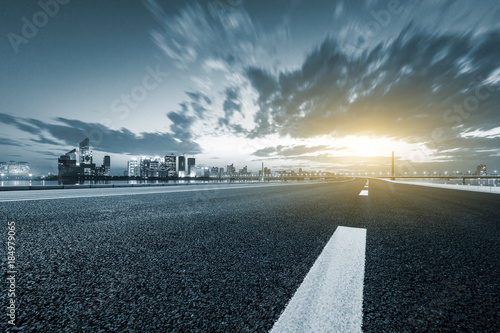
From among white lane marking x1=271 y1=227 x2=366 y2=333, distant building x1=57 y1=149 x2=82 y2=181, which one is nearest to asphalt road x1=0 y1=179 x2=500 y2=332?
white lane marking x1=271 y1=227 x2=366 y2=333

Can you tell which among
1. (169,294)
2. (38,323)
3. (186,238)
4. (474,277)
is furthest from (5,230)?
(474,277)

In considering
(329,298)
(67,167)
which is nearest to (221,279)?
(329,298)

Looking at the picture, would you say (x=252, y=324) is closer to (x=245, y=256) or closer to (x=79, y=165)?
(x=245, y=256)

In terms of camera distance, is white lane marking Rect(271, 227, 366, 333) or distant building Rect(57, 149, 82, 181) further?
distant building Rect(57, 149, 82, 181)

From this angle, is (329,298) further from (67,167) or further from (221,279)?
(67,167)

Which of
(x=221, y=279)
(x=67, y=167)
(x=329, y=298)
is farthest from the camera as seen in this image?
(x=67, y=167)

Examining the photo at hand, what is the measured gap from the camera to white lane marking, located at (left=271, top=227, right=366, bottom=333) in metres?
1.15

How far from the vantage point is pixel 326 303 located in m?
1.36

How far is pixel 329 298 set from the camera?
4.63ft

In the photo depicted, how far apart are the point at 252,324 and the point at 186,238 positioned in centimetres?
195

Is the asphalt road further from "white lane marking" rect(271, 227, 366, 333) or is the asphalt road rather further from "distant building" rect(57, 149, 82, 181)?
"distant building" rect(57, 149, 82, 181)

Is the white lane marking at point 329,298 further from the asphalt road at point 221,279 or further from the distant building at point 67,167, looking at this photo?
the distant building at point 67,167

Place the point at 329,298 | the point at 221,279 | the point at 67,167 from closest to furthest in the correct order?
1. the point at 329,298
2. the point at 221,279
3. the point at 67,167

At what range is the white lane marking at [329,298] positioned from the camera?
3.77 ft
